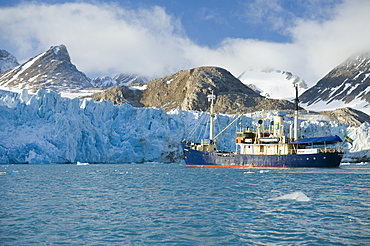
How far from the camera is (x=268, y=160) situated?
160 ft

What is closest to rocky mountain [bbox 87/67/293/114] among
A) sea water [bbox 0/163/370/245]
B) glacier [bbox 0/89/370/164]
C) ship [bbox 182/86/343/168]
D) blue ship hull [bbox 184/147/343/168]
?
glacier [bbox 0/89/370/164]

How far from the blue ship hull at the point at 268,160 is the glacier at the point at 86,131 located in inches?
290

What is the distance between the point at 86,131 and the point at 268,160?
84.9 feet

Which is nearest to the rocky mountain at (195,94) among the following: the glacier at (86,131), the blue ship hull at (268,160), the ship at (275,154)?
the glacier at (86,131)

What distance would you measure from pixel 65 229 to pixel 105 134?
165ft

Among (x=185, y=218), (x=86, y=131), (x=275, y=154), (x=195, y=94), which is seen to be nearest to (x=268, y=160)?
(x=275, y=154)

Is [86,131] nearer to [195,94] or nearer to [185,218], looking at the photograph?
[185,218]

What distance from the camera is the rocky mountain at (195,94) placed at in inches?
5531

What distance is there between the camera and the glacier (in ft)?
172

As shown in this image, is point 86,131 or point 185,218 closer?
point 185,218

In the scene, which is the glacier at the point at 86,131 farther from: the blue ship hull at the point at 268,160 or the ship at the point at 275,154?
the blue ship hull at the point at 268,160

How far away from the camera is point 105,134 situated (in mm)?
61781

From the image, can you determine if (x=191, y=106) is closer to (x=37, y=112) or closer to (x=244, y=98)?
(x=244, y=98)

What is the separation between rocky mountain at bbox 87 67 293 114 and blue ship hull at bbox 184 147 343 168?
79084 mm
